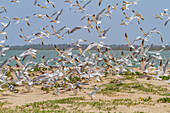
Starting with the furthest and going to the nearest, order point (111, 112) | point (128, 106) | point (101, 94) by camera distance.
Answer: point (101, 94)
point (128, 106)
point (111, 112)

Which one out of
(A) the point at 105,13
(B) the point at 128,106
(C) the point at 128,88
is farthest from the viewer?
(A) the point at 105,13

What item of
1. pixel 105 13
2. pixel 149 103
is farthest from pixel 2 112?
pixel 105 13

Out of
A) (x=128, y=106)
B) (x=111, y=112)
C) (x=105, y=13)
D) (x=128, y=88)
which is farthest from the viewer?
(x=105, y=13)

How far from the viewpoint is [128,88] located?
53.5 feet

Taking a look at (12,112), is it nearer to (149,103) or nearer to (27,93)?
(149,103)

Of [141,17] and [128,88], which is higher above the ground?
[141,17]

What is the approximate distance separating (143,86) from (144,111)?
7464 mm

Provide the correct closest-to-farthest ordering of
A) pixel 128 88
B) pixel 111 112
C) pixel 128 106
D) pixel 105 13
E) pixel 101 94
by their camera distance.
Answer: pixel 111 112, pixel 128 106, pixel 101 94, pixel 128 88, pixel 105 13

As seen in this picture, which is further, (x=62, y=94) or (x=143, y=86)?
(x=143, y=86)

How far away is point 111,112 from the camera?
9.47 meters

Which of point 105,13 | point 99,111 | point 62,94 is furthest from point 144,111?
point 105,13

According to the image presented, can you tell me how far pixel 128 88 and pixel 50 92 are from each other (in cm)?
480

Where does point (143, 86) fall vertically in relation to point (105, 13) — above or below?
below

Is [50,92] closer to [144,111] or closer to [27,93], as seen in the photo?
[27,93]
